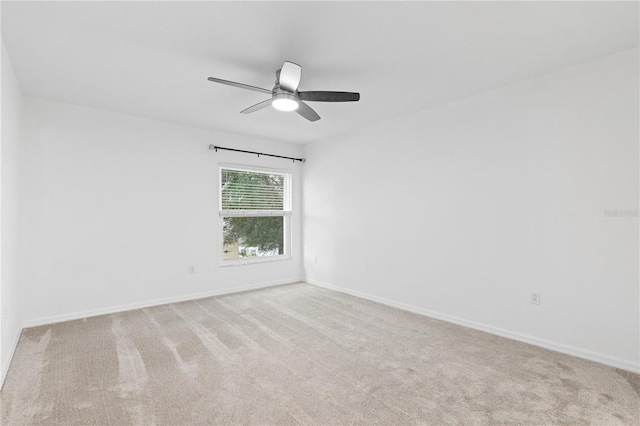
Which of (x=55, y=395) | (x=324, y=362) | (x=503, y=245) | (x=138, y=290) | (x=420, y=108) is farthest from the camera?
(x=138, y=290)

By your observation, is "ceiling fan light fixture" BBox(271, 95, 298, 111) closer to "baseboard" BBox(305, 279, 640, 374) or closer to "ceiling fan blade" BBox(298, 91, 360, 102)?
"ceiling fan blade" BBox(298, 91, 360, 102)

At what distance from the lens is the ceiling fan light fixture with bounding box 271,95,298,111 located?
2.66 m

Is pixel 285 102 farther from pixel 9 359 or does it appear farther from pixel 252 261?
pixel 252 261

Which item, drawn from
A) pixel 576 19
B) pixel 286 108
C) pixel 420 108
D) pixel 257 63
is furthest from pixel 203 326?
pixel 576 19

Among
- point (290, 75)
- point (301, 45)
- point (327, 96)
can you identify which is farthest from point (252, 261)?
point (301, 45)

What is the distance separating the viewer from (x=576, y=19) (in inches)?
84.8

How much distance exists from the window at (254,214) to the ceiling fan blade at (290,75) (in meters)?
2.69

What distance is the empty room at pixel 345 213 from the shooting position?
83.4 inches

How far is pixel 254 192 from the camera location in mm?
5395

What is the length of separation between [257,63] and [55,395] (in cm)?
282

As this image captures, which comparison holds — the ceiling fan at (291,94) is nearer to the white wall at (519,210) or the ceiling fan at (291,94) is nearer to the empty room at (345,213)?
the empty room at (345,213)

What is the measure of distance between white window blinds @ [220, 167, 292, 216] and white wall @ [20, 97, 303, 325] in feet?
0.71

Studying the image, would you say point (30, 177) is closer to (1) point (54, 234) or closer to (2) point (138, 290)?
(1) point (54, 234)

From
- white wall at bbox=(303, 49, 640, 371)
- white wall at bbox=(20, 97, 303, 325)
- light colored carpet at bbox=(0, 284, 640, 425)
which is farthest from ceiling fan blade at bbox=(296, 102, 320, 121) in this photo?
white wall at bbox=(20, 97, 303, 325)
